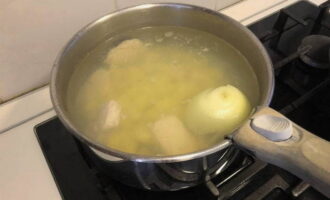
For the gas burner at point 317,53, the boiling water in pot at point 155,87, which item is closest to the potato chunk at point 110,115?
the boiling water in pot at point 155,87

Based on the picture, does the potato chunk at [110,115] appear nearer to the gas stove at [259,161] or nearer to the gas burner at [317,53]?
the gas stove at [259,161]

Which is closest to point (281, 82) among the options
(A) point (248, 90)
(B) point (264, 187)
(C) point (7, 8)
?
(A) point (248, 90)

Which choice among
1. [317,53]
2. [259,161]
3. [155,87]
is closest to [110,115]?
[155,87]

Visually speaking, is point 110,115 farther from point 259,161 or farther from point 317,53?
point 317,53

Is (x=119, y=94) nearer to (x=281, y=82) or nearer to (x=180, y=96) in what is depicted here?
(x=180, y=96)

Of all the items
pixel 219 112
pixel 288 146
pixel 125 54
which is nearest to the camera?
pixel 288 146

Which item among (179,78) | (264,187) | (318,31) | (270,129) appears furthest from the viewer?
(318,31)
